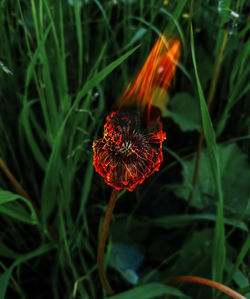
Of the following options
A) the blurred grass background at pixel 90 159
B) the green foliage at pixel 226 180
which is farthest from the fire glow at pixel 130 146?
the green foliage at pixel 226 180

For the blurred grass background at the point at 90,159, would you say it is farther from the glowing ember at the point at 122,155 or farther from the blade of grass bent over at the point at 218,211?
the glowing ember at the point at 122,155

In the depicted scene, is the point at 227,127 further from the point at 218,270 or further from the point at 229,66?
the point at 218,270

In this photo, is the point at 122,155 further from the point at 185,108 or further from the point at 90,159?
the point at 185,108

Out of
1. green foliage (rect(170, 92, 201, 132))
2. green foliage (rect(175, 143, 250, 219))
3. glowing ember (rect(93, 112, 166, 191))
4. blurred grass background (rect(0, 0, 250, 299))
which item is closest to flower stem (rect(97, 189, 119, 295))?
glowing ember (rect(93, 112, 166, 191))

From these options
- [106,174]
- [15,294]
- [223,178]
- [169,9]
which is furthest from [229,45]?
[15,294]

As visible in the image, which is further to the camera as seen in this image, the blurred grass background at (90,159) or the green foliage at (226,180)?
the green foliage at (226,180)

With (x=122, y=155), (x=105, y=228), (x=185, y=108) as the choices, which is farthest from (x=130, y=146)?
(x=185, y=108)

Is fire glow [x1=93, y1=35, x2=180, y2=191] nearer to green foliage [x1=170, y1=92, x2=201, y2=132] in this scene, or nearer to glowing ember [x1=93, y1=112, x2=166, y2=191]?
glowing ember [x1=93, y1=112, x2=166, y2=191]

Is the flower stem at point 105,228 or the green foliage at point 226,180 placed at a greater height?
the flower stem at point 105,228
